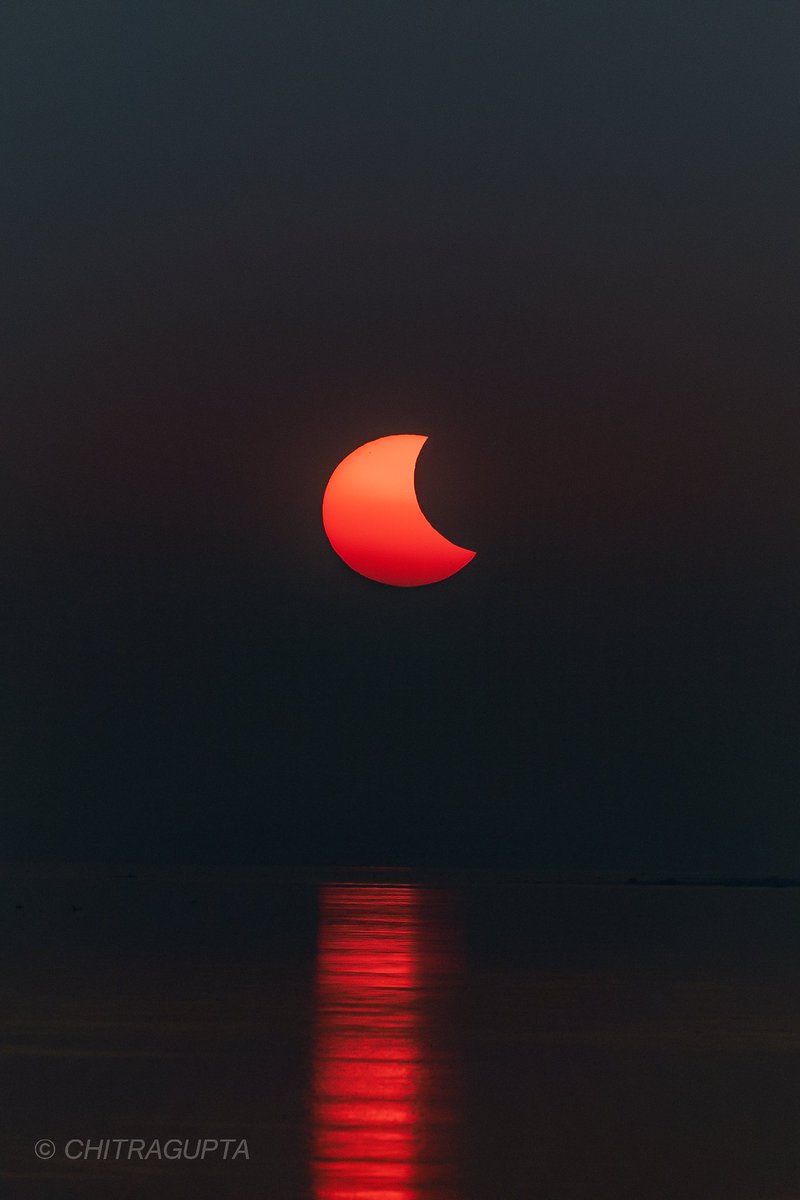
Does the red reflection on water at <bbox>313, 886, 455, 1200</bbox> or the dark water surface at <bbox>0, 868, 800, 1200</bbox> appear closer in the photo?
the red reflection on water at <bbox>313, 886, 455, 1200</bbox>

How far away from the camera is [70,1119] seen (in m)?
10.5

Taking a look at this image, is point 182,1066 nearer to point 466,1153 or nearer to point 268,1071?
point 268,1071

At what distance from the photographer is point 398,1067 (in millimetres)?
12711

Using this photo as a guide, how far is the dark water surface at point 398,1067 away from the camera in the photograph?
9.09 metres

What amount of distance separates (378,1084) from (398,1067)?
91 centimetres

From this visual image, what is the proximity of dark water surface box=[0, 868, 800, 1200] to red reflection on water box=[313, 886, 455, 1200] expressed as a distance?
0.03 m

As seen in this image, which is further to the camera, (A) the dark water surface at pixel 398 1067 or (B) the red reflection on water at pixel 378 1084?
(A) the dark water surface at pixel 398 1067

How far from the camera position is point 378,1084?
38.8 feet

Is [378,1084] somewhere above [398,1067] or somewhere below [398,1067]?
below

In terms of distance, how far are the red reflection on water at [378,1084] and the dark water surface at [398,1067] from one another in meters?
0.03

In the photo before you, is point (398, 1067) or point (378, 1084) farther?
point (398, 1067)

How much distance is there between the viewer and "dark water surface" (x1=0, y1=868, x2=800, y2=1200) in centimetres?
909

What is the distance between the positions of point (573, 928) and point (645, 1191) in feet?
80.5

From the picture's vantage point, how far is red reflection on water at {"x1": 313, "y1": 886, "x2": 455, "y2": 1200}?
8.83 meters
